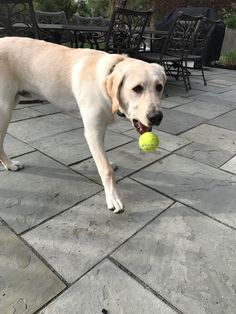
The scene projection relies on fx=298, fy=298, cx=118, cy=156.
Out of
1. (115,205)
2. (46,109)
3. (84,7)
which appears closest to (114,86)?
(115,205)

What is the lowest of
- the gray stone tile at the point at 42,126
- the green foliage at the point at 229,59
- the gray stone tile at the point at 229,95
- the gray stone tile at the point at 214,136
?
the green foliage at the point at 229,59

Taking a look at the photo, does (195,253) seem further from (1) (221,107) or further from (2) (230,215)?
(1) (221,107)

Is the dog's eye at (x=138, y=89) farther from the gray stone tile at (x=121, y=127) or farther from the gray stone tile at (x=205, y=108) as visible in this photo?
the gray stone tile at (x=205, y=108)

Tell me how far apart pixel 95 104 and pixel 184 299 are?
151 centimetres

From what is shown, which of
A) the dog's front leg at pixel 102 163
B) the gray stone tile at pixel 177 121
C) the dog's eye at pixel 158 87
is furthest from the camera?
the gray stone tile at pixel 177 121

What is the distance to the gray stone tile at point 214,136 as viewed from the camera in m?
3.90

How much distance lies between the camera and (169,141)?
395 cm

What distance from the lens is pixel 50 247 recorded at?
202 centimetres

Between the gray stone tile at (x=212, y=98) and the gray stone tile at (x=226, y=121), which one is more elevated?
the gray stone tile at (x=226, y=121)

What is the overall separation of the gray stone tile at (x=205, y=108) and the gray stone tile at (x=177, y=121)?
0.71ft

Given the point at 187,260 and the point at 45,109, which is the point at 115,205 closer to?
the point at 187,260

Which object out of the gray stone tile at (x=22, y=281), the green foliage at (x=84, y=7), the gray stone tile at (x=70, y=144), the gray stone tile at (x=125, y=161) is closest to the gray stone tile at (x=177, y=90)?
the gray stone tile at (x=70, y=144)

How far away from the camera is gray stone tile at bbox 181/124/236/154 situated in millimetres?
3900

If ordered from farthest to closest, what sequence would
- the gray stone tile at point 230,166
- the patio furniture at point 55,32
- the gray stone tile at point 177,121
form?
the patio furniture at point 55,32, the gray stone tile at point 177,121, the gray stone tile at point 230,166
